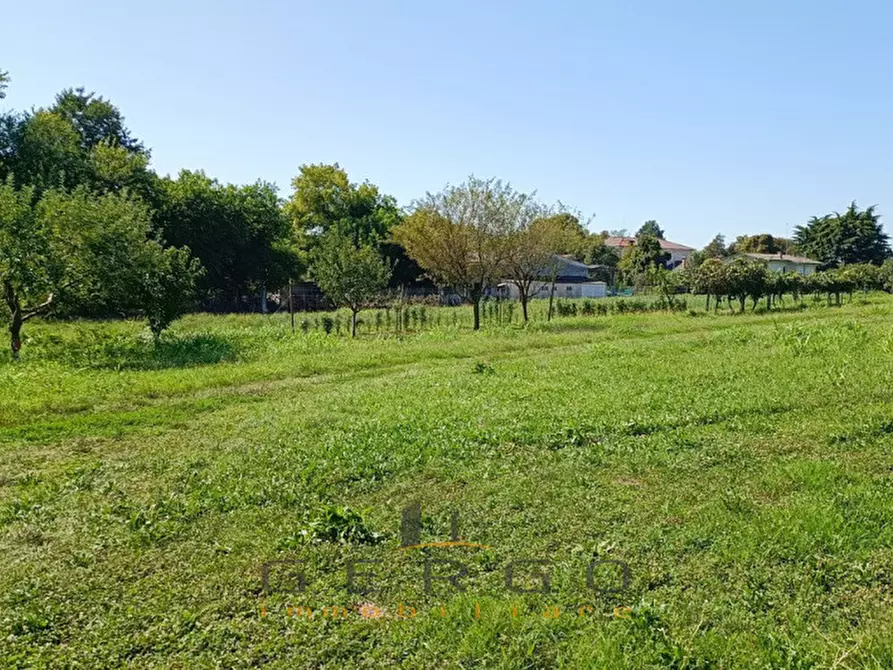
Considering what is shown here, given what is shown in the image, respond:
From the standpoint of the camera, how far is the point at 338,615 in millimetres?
3033

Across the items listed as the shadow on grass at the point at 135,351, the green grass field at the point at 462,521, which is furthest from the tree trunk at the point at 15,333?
the green grass field at the point at 462,521

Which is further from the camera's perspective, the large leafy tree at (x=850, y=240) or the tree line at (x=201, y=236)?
the large leafy tree at (x=850, y=240)

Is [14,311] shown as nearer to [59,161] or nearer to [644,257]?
[59,161]

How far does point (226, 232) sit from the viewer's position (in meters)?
29.6

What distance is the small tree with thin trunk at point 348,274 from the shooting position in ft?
57.9

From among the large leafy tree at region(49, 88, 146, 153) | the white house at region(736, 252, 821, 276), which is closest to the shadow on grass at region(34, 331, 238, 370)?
the large leafy tree at region(49, 88, 146, 153)

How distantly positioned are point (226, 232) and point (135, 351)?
18102mm

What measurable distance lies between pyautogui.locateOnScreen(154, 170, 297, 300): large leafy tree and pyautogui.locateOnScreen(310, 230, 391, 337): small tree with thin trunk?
12828 mm

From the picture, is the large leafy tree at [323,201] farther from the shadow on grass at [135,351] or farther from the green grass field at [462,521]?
the green grass field at [462,521]

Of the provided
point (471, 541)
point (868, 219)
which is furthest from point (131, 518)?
point (868, 219)

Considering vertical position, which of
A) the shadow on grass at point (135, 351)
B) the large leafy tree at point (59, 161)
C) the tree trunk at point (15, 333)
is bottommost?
the shadow on grass at point (135, 351)

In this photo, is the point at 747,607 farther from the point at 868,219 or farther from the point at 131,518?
the point at 868,219

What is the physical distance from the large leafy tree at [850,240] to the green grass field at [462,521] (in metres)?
61.9

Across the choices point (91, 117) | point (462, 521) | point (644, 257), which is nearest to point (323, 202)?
point (91, 117)
